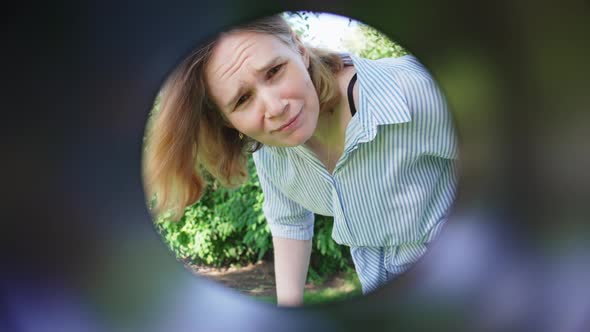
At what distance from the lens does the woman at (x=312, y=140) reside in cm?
108

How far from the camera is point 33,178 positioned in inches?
32.5

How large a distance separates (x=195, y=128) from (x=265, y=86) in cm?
30

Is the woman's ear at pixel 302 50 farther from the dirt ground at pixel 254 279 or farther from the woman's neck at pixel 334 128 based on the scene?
the dirt ground at pixel 254 279

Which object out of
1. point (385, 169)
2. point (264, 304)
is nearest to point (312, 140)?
point (385, 169)

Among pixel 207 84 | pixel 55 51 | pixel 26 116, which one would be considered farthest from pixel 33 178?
pixel 207 84

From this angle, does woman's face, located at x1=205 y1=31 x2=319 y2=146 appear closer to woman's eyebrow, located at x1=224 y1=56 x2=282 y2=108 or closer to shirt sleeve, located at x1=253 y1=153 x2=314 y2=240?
woman's eyebrow, located at x1=224 y1=56 x2=282 y2=108

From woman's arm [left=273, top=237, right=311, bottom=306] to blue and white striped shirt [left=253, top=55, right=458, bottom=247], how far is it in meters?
0.03

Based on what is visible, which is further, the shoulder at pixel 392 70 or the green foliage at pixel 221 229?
the green foliage at pixel 221 229

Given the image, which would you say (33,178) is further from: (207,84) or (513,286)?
(513,286)

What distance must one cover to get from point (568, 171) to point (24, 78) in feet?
2.77

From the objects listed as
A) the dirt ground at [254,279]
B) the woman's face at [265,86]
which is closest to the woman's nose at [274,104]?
the woman's face at [265,86]

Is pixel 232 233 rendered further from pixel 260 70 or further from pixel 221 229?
pixel 260 70

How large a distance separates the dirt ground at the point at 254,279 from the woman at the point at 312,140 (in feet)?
5.02

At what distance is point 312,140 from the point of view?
1.39 meters
